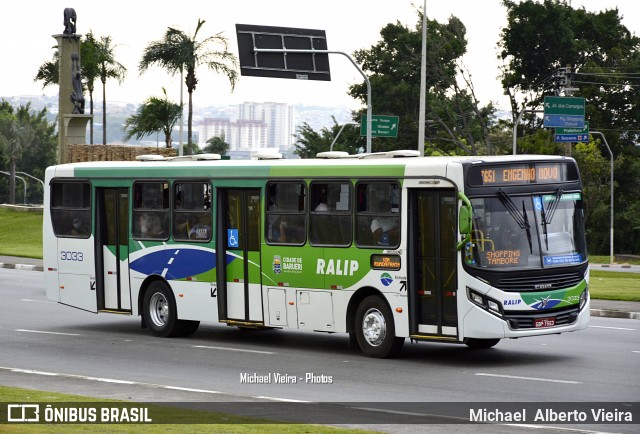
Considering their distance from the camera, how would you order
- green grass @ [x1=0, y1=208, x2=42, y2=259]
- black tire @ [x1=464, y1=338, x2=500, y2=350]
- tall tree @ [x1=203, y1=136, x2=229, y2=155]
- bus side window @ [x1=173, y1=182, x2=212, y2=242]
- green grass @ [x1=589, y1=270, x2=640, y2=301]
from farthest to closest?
tall tree @ [x1=203, y1=136, x2=229, y2=155] < green grass @ [x1=0, y1=208, x2=42, y2=259] < green grass @ [x1=589, y1=270, x2=640, y2=301] < bus side window @ [x1=173, y1=182, x2=212, y2=242] < black tire @ [x1=464, y1=338, x2=500, y2=350]

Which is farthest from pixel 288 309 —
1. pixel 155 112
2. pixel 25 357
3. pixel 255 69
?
pixel 155 112

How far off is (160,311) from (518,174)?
7342 mm

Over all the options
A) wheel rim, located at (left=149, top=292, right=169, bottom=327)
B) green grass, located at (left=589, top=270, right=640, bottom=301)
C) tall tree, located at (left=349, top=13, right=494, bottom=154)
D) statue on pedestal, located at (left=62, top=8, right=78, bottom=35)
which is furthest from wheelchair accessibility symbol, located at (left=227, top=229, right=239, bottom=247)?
tall tree, located at (left=349, top=13, right=494, bottom=154)

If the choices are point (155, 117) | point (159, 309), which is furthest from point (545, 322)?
point (155, 117)

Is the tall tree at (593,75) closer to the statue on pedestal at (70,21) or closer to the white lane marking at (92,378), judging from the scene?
the statue on pedestal at (70,21)

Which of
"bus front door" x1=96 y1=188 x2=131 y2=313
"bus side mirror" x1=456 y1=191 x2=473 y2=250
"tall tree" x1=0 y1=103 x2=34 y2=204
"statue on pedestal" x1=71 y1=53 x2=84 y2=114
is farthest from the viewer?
"tall tree" x1=0 y1=103 x2=34 y2=204

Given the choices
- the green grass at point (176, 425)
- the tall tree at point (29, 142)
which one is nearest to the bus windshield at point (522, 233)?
the green grass at point (176, 425)

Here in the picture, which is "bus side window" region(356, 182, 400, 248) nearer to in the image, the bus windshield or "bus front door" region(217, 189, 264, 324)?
the bus windshield

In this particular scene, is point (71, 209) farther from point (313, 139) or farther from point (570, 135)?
point (313, 139)

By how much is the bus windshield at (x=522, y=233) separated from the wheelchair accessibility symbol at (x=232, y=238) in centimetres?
470

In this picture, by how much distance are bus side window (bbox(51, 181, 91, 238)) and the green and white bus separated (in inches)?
1.8

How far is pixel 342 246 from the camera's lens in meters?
17.8

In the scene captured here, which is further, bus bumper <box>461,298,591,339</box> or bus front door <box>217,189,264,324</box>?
bus front door <box>217,189,264,324</box>

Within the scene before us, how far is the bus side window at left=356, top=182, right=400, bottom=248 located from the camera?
17094mm
